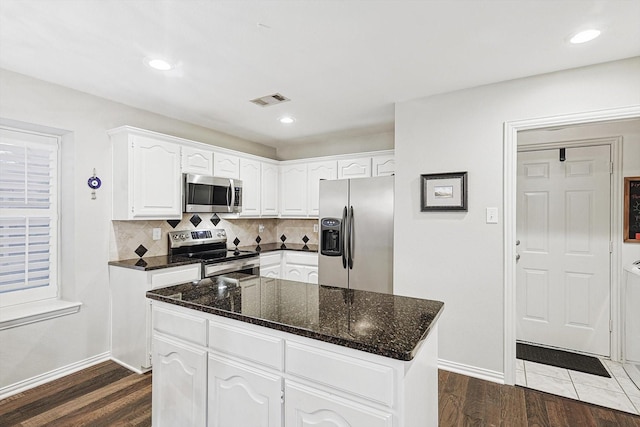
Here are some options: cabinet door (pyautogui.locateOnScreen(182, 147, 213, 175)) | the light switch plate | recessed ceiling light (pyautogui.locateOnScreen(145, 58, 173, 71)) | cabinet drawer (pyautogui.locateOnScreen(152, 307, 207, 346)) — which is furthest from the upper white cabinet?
the light switch plate

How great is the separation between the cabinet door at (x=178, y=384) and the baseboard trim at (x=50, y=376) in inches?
58.6

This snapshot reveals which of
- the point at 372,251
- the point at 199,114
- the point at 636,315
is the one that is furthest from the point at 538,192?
the point at 199,114

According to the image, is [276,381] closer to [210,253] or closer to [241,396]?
[241,396]

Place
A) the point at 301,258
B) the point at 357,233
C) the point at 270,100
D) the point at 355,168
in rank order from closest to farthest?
the point at 270,100 → the point at 357,233 → the point at 355,168 → the point at 301,258

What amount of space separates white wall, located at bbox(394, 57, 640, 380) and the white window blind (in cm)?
308

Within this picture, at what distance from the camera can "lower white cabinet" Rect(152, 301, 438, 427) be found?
44.9 inches

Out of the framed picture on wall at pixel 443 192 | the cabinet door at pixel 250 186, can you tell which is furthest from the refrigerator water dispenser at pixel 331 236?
the cabinet door at pixel 250 186

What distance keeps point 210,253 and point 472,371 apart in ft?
9.26

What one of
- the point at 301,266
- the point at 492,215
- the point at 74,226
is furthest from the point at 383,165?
the point at 74,226

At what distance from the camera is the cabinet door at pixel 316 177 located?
4305mm

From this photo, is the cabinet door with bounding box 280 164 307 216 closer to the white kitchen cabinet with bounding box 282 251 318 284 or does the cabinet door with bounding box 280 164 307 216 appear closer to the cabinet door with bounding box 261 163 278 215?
the cabinet door with bounding box 261 163 278 215

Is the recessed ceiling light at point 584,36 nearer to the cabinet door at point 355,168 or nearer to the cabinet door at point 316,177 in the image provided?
the cabinet door at point 355,168

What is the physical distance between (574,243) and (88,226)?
456 centimetres

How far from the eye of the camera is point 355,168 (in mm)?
4098
